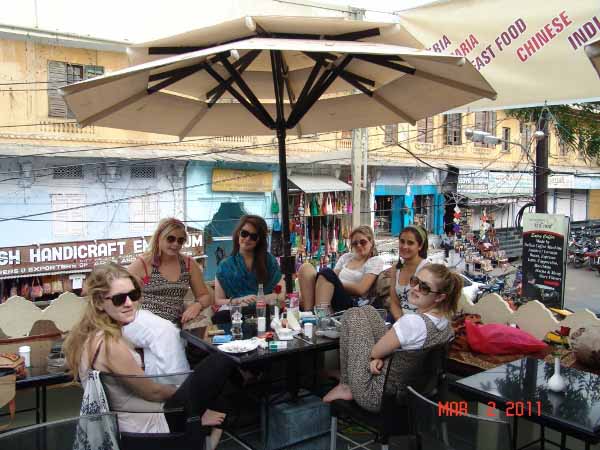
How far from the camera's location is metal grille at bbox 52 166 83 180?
14172 mm

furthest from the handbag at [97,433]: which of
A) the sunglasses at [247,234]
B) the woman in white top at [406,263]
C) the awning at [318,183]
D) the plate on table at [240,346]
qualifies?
the awning at [318,183]

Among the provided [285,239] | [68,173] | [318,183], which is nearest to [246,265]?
[285,239]

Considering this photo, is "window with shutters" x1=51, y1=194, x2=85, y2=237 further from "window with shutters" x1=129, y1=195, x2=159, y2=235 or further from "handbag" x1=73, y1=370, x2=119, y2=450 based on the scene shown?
"handbag" x1=73, y1=370, x2=119, y2=450

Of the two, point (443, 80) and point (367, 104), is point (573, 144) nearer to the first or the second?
point (367, 104)

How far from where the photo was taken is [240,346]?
3.30 metres

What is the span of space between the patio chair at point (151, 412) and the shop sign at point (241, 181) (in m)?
14.6

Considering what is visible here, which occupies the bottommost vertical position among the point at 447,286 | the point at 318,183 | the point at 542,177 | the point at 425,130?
the point at 447,286

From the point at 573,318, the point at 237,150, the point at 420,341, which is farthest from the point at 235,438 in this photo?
the point at 237,150

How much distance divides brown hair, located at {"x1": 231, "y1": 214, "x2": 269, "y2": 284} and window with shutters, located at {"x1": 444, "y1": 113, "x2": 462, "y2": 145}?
2046 centimetres

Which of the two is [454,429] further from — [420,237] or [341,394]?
[420,237]

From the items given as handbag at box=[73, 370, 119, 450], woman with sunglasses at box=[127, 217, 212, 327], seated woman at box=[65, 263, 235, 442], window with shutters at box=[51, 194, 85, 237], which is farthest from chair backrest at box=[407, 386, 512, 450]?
window with shutters at box=[51, 194, 85, 237]

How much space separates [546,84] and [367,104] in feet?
5.63

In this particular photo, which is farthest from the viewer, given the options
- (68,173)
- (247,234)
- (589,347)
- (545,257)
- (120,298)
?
(68,173)

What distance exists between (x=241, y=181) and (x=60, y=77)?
6.15 meters
